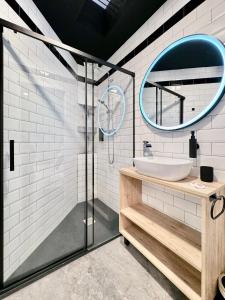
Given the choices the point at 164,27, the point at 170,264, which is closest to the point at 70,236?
the point at 170,264

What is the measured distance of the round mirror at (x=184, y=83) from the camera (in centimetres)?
115

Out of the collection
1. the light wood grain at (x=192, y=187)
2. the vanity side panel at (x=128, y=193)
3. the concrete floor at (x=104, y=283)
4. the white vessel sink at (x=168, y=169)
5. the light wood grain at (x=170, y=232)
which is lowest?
the concrete floor at (x=104, y=283)

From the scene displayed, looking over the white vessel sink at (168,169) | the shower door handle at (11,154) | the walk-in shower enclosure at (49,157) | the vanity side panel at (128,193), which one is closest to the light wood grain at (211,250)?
the white vessel sink at (168,169)

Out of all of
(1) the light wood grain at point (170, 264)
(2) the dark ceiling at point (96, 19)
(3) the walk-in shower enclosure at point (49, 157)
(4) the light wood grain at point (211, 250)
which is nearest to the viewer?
(4) the light wood grain at point (211, 250)

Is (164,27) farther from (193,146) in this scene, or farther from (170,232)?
(170,232)

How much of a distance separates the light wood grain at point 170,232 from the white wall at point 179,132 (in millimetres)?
87

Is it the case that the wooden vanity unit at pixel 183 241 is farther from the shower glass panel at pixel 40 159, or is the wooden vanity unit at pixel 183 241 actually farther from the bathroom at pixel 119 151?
the shower glass panel at pixel 40 159

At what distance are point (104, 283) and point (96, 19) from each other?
2875mm

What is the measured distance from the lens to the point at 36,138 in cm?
157

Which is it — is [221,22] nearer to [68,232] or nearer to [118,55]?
[118,55]

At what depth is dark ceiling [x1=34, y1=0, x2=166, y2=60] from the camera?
5.27ft

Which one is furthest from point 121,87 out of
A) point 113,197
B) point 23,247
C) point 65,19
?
point 23,247

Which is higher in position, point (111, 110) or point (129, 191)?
point (111, 110)

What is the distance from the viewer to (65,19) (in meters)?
1.80
